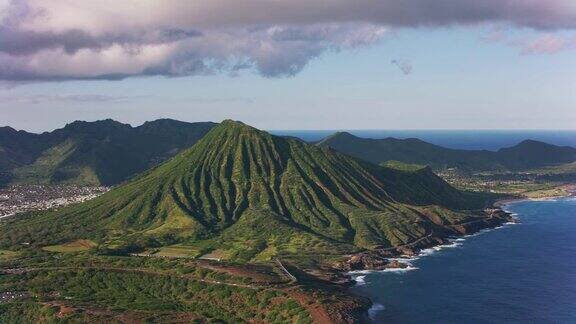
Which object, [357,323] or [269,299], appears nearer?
[357,323]

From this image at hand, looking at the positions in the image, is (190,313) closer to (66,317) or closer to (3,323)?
(66,317)

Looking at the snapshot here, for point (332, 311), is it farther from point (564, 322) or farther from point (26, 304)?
point (26, 304)

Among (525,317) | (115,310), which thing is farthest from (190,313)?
(525,317)

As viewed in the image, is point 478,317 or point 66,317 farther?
point 478,317

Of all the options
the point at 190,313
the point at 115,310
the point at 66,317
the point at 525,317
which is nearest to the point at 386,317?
the point at 525,317

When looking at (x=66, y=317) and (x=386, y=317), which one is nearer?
(x=66, y=317)

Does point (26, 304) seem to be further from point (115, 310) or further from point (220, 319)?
point (220, 319)

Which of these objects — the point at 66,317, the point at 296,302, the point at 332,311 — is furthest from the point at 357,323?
the point at 66,317
